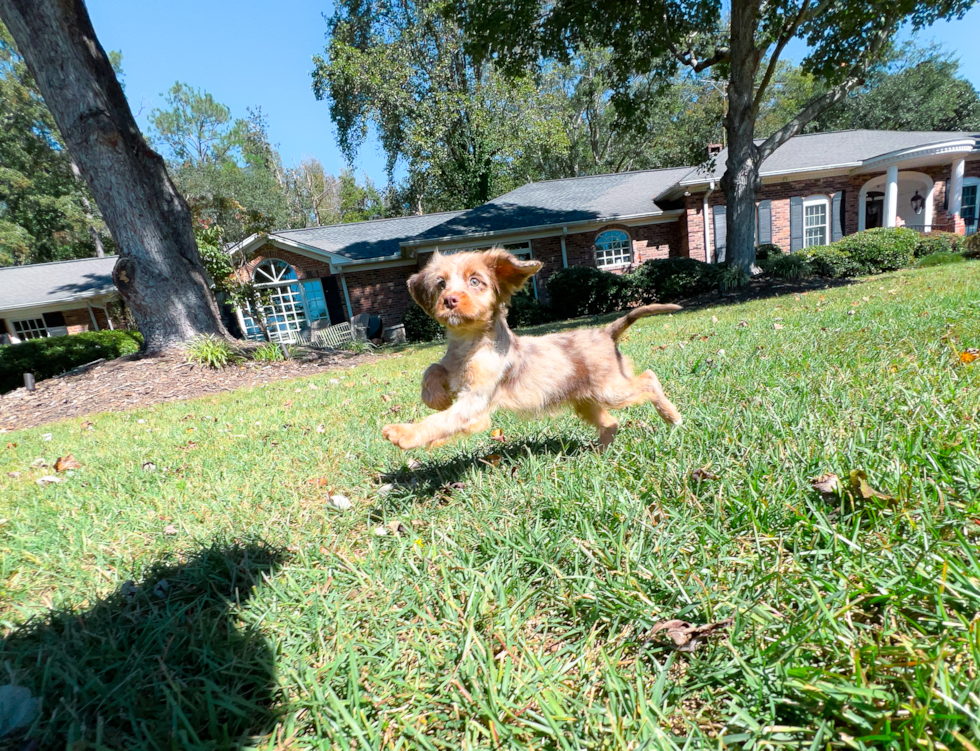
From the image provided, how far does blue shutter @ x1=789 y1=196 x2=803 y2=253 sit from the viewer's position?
66.3ft

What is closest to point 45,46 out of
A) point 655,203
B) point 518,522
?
point 518,522

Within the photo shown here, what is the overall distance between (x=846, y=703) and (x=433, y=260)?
2294 millimetres

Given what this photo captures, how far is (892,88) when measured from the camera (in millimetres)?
Answer: 35281

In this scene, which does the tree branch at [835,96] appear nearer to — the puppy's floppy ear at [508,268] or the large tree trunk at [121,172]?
the puppy's floppy ear at [508,268]

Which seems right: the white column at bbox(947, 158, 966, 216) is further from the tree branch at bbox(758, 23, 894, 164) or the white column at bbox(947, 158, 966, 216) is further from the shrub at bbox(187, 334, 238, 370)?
the shrub at bbox(187, 334, 238, 370)

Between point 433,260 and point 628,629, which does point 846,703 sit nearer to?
point 628,629

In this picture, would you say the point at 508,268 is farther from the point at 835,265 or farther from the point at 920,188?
the point at 920,188

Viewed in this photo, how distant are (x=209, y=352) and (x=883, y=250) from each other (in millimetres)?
20616

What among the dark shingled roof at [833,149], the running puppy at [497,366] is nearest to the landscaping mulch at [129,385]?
the running puppy at [497,366]

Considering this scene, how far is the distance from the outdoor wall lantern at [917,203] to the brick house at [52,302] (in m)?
38.4

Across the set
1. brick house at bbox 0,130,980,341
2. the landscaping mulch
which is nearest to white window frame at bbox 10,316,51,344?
brick house at bbox 0,130,980,341

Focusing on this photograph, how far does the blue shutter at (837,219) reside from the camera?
20.3m

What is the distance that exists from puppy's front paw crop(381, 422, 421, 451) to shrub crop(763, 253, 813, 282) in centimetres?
1590

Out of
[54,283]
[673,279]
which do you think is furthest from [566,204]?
[54,283]
